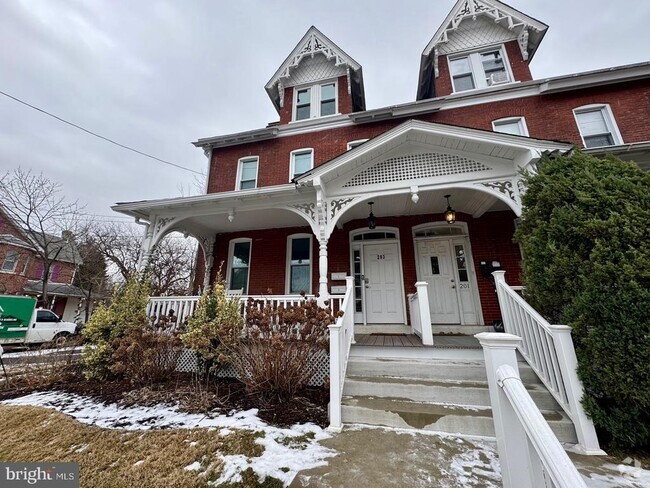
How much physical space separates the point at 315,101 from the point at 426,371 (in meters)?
9.26

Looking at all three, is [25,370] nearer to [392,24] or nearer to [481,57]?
[481,57]

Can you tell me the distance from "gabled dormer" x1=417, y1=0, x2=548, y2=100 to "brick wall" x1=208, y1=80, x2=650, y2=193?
46.9 inches

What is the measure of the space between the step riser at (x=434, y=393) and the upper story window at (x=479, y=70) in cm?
872

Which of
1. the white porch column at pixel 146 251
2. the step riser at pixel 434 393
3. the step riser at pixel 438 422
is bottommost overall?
the step riser at pixel 438 422

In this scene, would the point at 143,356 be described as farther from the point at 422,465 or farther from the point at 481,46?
the point at 481,46

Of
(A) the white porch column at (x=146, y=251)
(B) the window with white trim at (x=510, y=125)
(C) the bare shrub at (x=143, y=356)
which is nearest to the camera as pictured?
(C) the bare shrub at (x=143, y=356)

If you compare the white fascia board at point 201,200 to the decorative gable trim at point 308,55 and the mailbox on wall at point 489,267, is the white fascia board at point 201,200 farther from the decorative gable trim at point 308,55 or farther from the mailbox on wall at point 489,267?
the decorative gable trim at point 308,55

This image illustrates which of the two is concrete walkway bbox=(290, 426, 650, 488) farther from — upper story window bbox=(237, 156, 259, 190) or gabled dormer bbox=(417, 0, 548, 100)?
gabled dormer bbox=(417, 0, 548, 100)

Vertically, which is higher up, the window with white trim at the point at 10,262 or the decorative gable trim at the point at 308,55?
the decorative gable trim at the point at 308,55

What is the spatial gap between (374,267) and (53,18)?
14.8m

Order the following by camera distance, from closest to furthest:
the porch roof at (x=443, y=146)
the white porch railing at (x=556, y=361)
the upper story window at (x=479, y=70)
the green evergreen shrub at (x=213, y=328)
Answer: the white porch railing at (x=556, y=361) < the green evergreen shrub at (x=213, y=328) < the porch roof at (x=443, y=146) < the upper story window at (x=479, y=70)

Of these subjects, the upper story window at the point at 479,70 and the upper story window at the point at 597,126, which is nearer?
the upper story window at the point at 597,126

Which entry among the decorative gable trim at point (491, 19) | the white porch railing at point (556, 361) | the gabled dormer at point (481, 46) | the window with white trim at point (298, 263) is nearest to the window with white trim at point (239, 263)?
the window with white trim at point (298, 263)

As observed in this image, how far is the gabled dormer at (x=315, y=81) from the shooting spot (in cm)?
930
